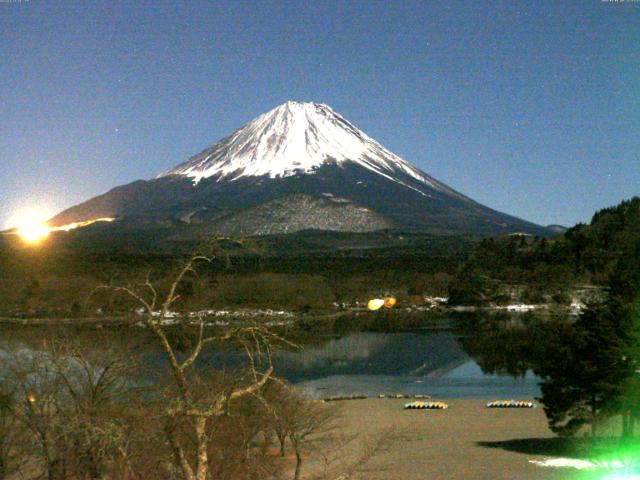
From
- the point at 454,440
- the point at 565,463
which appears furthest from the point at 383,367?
the point at 565,463

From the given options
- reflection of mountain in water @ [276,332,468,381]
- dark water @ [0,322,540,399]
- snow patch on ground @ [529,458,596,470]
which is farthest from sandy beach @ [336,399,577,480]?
reflection of mountain in water @ [276,332,468,381]

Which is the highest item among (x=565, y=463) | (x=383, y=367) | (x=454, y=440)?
(x=565, y=463)

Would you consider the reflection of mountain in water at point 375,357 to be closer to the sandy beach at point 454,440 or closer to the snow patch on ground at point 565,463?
the sandy beach at point 454,440

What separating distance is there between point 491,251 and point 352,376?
76794 mm

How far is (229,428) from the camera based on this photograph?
50.0 feet

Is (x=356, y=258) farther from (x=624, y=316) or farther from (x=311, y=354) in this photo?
(x=624, y=316)

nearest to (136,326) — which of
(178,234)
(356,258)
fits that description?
(356,258)

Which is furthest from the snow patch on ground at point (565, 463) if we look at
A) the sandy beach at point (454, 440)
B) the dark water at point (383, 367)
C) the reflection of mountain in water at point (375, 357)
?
the reflection of mountain in water at point (375, 357)

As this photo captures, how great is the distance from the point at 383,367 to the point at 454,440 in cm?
2431

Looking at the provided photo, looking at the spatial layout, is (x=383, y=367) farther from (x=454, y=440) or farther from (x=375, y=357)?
(x=454, y=440)

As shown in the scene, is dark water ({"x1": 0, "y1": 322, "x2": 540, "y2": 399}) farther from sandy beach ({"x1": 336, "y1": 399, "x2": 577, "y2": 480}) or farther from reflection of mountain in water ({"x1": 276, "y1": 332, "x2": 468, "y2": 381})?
sandy beach ({"x1": 336, "y1": 399, "x2": 577, "y2": 480})

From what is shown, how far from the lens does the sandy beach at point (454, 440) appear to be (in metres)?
20.3

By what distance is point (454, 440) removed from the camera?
25.8m

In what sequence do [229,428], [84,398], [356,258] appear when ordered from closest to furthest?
1. [84,398]
2. [229,428]
3. [356,258]
